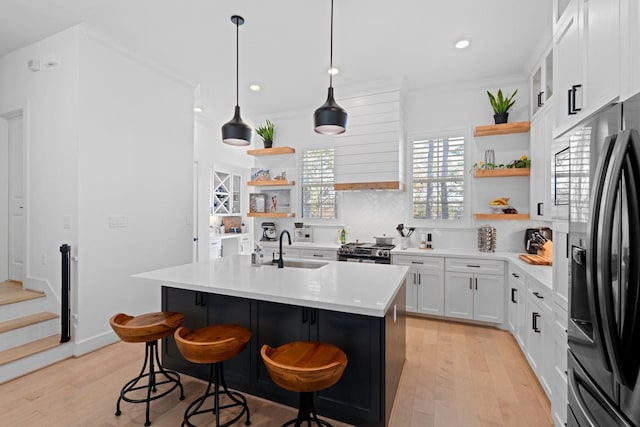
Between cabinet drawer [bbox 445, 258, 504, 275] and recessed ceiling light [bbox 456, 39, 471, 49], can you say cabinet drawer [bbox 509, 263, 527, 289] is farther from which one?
recessed ceiling light [bbox 456, 39, 471, 49]

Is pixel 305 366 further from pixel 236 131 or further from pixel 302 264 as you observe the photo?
pixel 236 131

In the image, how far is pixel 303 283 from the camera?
2.20 metres

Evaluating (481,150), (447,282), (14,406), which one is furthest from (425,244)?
(14,406)

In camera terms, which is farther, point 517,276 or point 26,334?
point 517,276

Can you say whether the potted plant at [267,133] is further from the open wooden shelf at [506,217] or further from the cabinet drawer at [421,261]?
the open wooden shelf at [506,217]

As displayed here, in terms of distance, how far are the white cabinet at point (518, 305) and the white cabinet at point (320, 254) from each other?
2152 millimetres

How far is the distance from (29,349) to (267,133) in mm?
4072

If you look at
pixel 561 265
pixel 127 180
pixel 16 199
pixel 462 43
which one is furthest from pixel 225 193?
pixel 561 265

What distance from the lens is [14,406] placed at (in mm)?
2252

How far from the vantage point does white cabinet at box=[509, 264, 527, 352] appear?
9.55 ft

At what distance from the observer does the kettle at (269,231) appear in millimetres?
5418

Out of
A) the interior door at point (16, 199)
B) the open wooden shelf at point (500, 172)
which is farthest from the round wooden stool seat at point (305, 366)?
the interior door at point (16, 199)

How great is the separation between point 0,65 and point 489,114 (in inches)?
238

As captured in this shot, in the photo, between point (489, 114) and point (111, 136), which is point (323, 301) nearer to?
point (111, 136)
